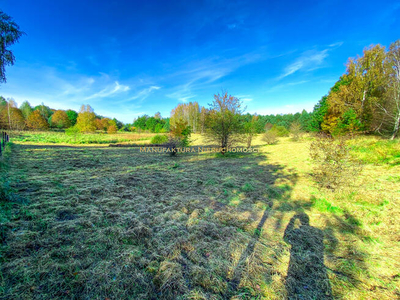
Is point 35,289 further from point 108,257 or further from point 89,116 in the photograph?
point 89,116

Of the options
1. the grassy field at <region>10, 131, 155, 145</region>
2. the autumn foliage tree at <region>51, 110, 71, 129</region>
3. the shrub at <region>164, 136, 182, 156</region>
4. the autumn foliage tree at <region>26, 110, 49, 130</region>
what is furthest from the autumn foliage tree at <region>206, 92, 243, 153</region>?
the autumn foliage tree at <region>51, 110, 71, 129</region>

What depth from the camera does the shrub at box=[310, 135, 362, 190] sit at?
4933 millimetres

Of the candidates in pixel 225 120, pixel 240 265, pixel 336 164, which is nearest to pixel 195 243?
pixel 240 265

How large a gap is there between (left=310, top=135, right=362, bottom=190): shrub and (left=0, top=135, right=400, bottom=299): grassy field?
0.41 meters

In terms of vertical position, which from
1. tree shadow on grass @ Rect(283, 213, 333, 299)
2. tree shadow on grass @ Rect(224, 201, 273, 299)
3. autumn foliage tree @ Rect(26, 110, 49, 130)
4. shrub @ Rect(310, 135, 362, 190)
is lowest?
tree shadow on grass @ Rect(283, 213, 333, 299)

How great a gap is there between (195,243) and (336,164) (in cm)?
557

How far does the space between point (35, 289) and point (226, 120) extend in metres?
12.5

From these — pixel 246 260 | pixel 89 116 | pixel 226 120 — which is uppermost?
pixel 89 116

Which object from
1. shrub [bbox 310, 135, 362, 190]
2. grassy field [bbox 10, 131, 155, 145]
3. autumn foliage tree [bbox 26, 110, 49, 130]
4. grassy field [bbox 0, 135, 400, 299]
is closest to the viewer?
grassy field [bbox 0, 135, 400, 299]

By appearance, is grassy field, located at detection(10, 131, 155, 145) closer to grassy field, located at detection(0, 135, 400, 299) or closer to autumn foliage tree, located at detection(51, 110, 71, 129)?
grassy field, located at detection(0, 135, 400, 299)

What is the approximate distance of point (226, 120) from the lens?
12.7 m

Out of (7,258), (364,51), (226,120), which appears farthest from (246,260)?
(364,51)

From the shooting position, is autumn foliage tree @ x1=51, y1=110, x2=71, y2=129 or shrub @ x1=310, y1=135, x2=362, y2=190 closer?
shrub @ x1=310, y1=135, x2=362, y2=190

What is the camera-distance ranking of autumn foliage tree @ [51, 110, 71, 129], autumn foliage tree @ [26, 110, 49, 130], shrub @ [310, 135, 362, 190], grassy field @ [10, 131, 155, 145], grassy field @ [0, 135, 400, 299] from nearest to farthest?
grassy field @ [0, 135, 400, 299] < shrub @ [310, 135, 362, 190] < grassy field @ [10, 131, 155, 145] < autumn foliage tree @ [26, 110, 49, 130] < autumn foliage tree @ [51, 110, 71, 129]
